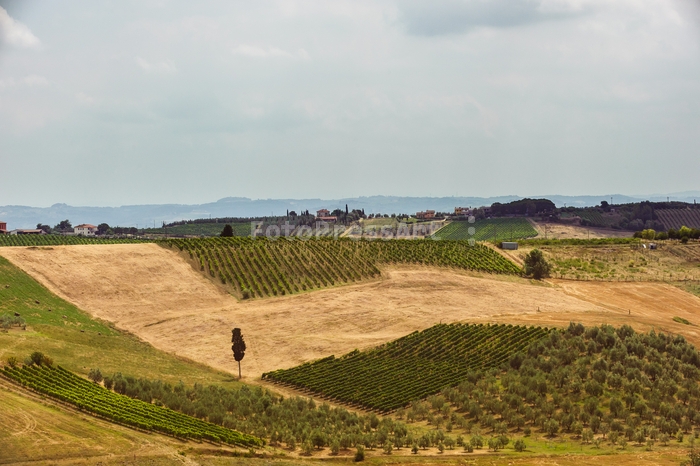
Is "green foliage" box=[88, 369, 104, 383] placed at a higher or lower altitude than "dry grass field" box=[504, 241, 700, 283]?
lower

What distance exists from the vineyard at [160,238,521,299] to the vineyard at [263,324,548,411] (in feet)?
86.2

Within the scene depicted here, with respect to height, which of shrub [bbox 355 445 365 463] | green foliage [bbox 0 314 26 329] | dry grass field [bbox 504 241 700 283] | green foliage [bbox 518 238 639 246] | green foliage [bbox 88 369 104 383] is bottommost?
shrub [bbox 355 445 365 463]

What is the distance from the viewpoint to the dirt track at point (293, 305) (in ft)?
240

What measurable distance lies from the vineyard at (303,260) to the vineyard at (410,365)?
26.3 metres

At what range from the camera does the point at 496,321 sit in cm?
7594

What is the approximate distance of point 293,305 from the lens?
85.9m

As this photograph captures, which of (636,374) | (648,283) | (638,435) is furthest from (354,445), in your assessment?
(648,283)

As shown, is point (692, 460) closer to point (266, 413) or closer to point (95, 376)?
point (266, 413)

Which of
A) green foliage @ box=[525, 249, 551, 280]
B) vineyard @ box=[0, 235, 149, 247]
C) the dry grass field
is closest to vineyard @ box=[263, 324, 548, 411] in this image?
green foliage @ box=[525, 249, 551, 280]

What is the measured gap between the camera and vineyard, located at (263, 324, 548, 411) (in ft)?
187

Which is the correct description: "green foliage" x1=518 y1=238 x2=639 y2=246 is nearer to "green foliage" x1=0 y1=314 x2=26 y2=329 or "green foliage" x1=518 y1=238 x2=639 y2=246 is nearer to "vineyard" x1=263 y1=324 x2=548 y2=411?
"vineyard" x1=263 y1=324 x2=548 y2=411

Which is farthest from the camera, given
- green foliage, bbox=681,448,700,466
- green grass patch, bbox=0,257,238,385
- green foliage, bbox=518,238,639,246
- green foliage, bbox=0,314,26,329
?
green foliage, bbox=518,238,639,246

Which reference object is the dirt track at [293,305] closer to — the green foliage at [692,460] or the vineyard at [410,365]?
the vineyard at [410,365]

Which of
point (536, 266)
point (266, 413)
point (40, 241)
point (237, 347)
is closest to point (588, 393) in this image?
point (266, 413)
